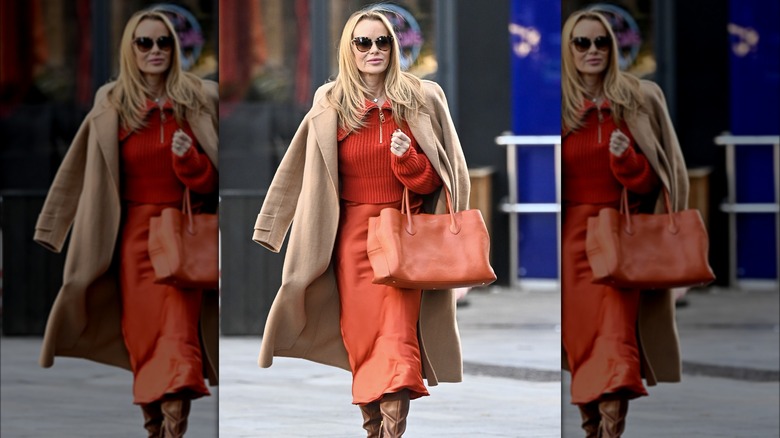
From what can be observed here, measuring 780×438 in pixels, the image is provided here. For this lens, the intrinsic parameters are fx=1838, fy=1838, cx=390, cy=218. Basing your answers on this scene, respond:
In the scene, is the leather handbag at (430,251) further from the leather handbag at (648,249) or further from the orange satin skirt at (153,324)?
the orange satin skirt at (153,324)

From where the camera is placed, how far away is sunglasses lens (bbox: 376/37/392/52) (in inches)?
221

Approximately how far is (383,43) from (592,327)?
42.3 inches

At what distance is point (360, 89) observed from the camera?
5660mm

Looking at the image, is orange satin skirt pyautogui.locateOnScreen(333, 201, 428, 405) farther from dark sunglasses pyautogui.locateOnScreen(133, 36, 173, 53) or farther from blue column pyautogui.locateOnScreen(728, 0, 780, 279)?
blue column pyautogui.locateOnScreen(728, 0, 780, 279)

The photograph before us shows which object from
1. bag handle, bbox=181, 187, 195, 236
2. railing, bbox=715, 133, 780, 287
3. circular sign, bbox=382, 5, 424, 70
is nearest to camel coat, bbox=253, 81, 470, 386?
circular sign, bbox=382, 5, 424, 70

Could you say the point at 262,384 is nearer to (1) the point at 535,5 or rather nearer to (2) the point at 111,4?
(2) the point at 111,4

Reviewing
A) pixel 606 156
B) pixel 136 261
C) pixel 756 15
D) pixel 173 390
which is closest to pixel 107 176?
pixel 136 261

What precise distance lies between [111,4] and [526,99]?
2.47 meters

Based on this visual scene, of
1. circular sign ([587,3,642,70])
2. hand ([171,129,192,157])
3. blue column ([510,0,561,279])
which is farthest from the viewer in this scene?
blue column ([510,0,561,279])

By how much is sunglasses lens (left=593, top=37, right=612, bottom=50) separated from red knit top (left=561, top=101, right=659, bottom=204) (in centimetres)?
17

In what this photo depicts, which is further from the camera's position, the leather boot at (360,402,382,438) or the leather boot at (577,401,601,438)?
the leather boot at (360,402,382,438)

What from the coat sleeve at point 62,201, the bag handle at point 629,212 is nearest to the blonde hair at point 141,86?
the coat sleeve at point 62,201

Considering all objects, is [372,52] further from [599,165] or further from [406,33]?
[599,165]

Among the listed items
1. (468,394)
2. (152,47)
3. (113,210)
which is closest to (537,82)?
(468,394)
